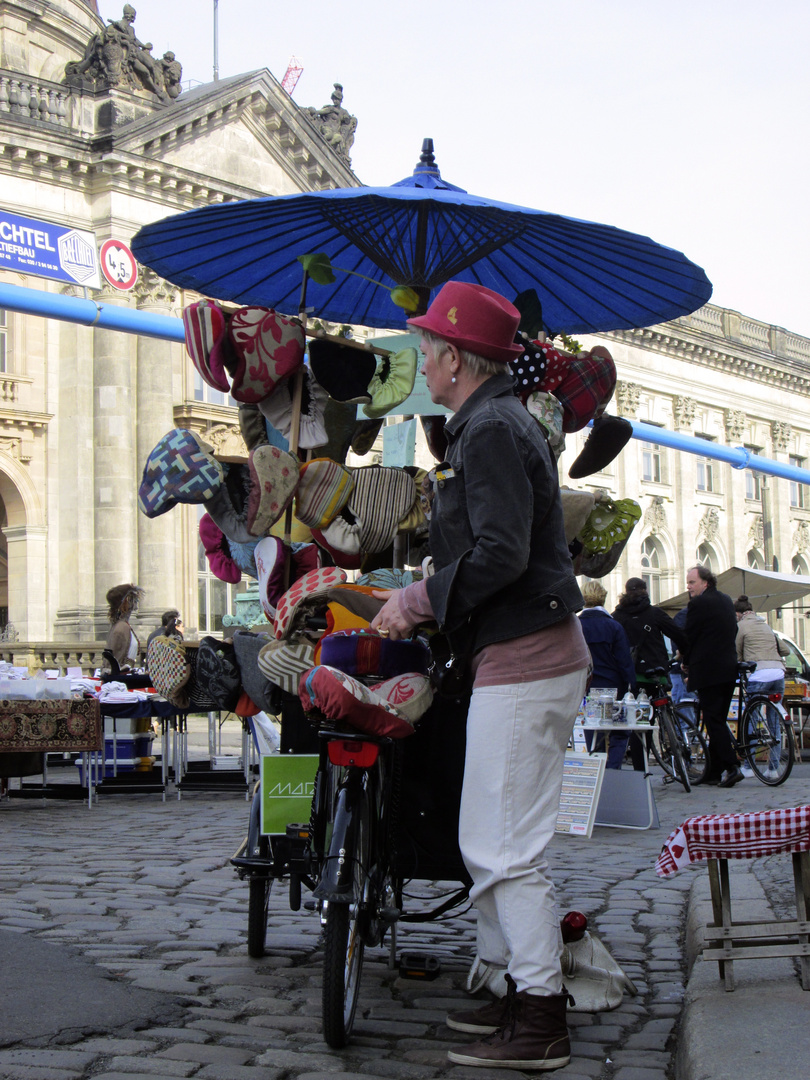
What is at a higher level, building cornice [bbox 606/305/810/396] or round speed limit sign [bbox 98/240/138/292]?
building cornice [bbox 606/305/810/396]

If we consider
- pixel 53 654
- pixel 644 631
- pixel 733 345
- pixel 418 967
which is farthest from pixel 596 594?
pixel 733 345

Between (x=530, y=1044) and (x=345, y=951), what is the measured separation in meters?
0.51

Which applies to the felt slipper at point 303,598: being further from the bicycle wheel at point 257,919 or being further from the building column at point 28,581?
the building column at point 28,581

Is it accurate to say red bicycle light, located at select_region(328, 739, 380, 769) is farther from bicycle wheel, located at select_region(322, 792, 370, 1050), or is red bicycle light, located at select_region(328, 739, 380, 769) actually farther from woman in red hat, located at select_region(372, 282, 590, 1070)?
woman in red hat, located at select_region(372, 282, 590, 1070)

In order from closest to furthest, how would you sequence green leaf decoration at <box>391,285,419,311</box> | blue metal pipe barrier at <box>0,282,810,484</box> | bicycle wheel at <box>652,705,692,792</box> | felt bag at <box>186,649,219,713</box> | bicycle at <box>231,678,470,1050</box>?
bicycle at <box>231,678,470,1050</box> < felt bag at <box>186,649,219,713</box> < green leaf decoration at <box>391,285,419,311</box> < bicycle wheel at <box>652,705,692,792</box> < blue metal pipe barrier at <box>0,282,810,484</box>

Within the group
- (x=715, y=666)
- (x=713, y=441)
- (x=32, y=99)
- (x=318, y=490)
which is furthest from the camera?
(x=713, y=441)

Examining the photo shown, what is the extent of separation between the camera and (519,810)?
333 centimetres

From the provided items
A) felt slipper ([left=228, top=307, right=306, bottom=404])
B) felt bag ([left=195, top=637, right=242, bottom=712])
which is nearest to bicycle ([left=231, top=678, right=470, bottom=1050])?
felt bag ([left=195, top=637, right=242, bottom=712])

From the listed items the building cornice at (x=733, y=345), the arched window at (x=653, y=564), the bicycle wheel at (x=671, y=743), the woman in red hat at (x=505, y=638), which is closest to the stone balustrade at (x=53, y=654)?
the bicycle wheel at (x=671, y=743)

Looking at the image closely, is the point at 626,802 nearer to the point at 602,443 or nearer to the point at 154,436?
the point at 602,443

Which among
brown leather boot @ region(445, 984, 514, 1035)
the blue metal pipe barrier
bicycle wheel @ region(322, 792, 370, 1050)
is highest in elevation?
the blue metal pipe barrier

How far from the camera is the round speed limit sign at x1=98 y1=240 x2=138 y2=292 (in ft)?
64.8

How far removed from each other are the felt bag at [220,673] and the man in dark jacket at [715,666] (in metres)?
8.67

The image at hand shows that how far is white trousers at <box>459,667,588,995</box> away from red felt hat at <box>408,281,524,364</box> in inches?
36.4
